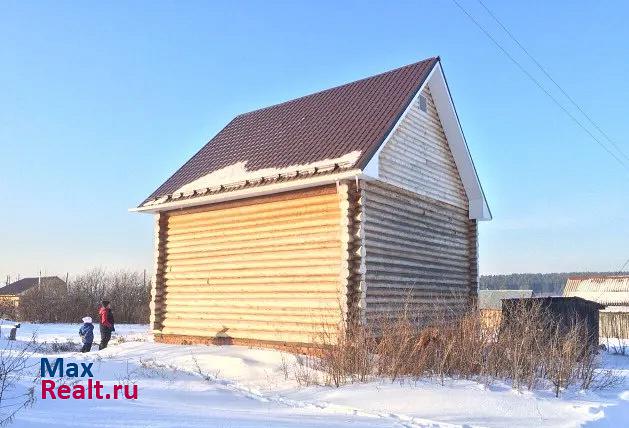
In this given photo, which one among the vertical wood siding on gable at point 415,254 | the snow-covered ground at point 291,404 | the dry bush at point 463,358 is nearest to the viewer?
the snow-covered ground at point 291,404

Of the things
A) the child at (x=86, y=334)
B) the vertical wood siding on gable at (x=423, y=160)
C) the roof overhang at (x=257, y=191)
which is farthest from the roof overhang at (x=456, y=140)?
the child at (x=86, y=334)

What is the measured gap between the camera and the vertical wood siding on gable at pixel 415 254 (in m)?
13.2

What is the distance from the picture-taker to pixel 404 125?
14.7 metres

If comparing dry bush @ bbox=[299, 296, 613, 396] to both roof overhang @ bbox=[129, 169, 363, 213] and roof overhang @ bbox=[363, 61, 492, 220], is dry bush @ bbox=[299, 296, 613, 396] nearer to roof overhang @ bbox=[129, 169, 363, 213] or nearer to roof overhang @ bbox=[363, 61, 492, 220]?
roof overhang @ bbox=[129, 169, 363, 213]

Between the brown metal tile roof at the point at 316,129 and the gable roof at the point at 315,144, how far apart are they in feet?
0.09

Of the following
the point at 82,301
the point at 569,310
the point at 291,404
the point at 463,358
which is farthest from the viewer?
the point at 82,301

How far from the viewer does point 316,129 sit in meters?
15.3

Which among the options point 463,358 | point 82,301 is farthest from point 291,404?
point 82,301

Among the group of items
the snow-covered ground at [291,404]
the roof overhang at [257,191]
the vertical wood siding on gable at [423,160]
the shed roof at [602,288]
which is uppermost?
the vertical wood siding on gable at [423,160]

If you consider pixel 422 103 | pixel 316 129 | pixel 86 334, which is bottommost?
pixel 86 334

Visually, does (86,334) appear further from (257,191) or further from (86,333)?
(257,191)

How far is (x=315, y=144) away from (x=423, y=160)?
3.07m

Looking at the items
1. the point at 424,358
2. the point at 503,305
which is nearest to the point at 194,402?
the point at 424,358

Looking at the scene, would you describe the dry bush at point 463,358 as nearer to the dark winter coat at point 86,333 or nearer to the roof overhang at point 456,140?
the roof overhang at point 456,140
